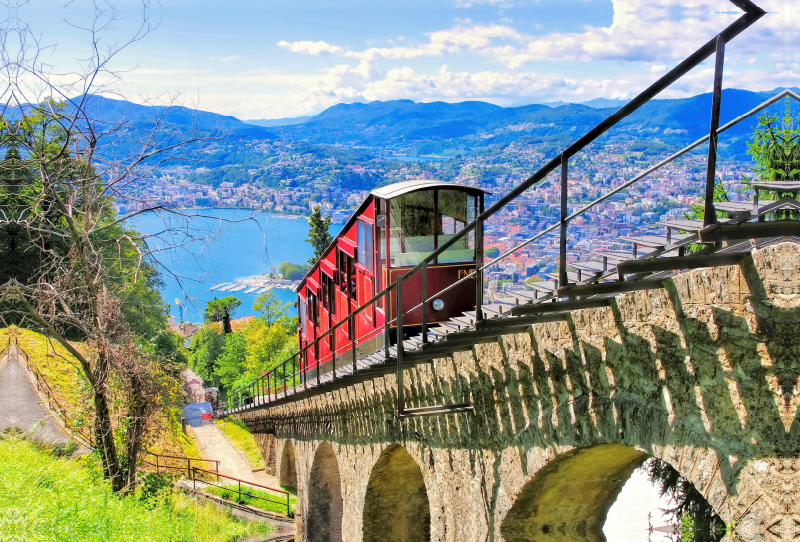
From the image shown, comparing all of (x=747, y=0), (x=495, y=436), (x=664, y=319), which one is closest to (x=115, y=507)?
(x=495, y=436)

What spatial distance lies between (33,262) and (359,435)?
18177 mm

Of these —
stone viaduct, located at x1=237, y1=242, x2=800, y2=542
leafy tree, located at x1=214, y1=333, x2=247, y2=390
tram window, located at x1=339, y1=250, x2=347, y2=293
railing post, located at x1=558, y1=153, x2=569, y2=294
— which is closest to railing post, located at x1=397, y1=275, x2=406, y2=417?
stone viaduct, located at x1=237, y1=242, x2=800, y2=542

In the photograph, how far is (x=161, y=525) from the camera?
7438 mm

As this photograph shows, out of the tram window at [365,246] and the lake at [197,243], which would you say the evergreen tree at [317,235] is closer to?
the tram window at [365,246]

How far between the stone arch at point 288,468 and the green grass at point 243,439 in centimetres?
266

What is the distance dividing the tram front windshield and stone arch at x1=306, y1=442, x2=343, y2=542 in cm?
555

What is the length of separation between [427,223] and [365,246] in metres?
1.26

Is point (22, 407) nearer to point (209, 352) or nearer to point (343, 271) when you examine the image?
point (343, 271)

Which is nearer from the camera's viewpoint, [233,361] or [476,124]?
[233,361]

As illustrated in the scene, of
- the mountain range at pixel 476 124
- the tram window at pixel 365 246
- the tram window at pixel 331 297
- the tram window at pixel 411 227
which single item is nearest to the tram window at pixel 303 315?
the tram window at pixel 331 297

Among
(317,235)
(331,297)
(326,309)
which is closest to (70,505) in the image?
(331,297)

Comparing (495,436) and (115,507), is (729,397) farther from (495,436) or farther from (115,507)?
(115,507)

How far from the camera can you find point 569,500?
477 cm

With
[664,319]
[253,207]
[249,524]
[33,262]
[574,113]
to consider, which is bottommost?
[249,524]
